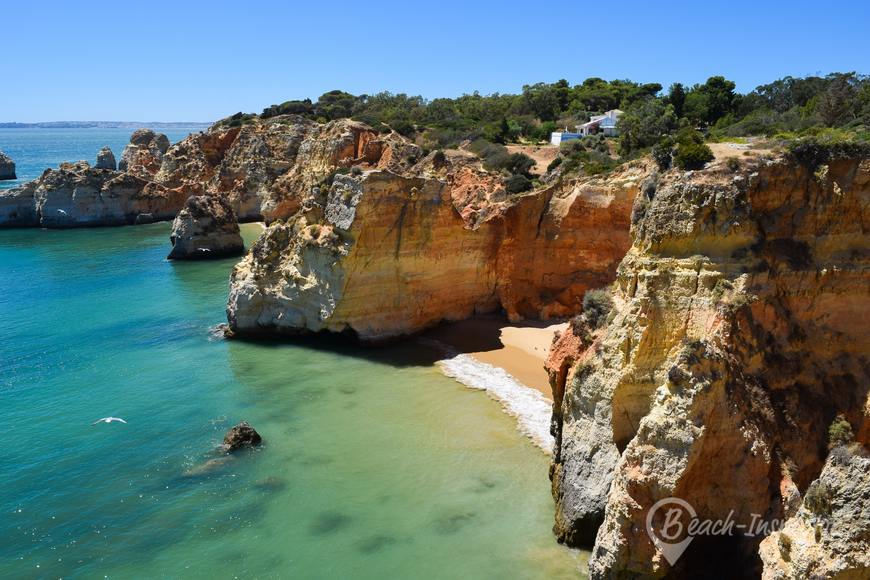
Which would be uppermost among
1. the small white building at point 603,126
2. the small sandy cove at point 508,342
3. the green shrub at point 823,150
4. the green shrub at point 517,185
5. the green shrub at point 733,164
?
the small white building at point 603,126

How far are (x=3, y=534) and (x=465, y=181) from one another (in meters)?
21.0

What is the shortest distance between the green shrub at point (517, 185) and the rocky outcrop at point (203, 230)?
70.3ft

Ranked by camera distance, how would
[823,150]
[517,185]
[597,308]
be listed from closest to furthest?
[823,150]
[597,308]
[517,185]

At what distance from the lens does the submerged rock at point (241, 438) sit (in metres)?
16.3

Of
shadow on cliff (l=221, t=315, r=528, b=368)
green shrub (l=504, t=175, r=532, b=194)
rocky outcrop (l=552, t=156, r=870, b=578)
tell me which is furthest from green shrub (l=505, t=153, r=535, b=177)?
rocky outcrop (l=552, t=156, r=870, b=578)

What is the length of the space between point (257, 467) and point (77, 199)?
4836cm

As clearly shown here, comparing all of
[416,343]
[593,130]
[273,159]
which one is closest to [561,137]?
[593,130]

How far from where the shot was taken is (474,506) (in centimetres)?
1377

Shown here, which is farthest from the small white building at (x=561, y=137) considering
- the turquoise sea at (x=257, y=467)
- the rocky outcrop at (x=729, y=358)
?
the rocky outcrop at (x=729, y=358)

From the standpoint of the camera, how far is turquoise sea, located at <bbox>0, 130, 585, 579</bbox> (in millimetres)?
12352

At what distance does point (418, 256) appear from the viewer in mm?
23094

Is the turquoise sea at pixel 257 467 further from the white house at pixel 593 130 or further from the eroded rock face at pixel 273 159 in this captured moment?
the white house at pixel 593 130

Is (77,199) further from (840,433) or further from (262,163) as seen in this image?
(840,433)

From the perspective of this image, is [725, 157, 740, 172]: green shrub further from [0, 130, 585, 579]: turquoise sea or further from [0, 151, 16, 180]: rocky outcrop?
[0, 151, 16, 180]: rocky outcrop
